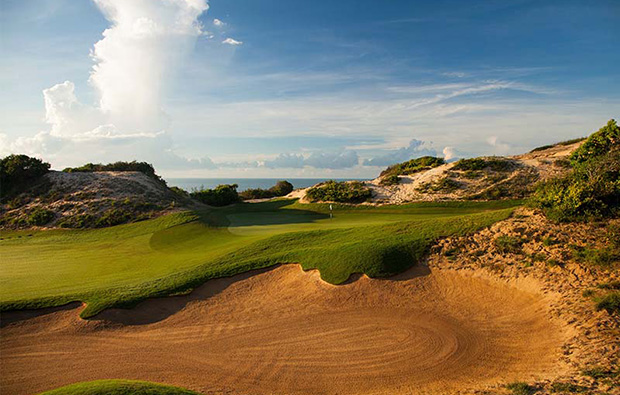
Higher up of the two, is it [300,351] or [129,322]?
[129,322]

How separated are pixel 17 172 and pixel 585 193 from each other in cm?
4750

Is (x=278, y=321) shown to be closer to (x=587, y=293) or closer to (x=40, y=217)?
(x=587, y=293)

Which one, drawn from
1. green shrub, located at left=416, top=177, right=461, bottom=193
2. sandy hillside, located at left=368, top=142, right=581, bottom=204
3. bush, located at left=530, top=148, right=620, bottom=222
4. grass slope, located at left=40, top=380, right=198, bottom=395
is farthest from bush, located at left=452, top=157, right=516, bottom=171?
grass slope, located at left=40, top=380, right=198, bottom=395

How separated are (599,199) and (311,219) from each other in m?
19.0

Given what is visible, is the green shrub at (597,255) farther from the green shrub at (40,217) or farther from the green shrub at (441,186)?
the green shrub at (40,217)

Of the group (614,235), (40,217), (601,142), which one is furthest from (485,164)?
(40,217)

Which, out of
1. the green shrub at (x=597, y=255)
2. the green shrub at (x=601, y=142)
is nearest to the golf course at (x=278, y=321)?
the green shrub at (x=597, y=255)

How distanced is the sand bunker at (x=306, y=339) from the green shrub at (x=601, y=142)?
14.1 m

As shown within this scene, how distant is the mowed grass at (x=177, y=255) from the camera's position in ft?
44.1

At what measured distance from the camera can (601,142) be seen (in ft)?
68.6

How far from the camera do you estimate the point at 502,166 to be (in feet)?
119

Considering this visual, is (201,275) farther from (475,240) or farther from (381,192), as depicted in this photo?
(381,192)

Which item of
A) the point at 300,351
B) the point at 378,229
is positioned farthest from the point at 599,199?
the point at 300,351

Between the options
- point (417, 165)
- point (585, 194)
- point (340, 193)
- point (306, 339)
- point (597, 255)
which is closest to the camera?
point (306, 339)
